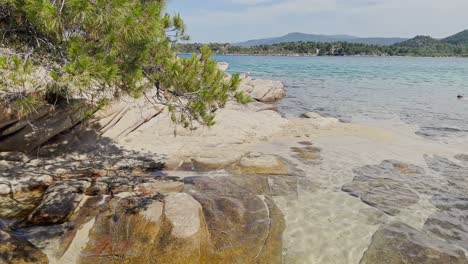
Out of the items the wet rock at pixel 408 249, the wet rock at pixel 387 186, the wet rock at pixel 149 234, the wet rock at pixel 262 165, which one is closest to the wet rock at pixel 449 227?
the wet rock at pixel 408 249

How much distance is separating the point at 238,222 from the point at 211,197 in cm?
115

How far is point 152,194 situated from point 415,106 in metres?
22.3

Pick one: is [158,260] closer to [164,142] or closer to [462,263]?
[462,263]

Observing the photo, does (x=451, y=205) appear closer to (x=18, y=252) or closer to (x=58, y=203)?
(x=58, y=203)

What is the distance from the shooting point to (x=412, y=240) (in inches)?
261

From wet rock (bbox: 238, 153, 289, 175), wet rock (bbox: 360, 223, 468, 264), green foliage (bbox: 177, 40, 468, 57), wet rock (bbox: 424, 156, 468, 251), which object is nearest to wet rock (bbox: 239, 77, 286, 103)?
wet rock (bbox: 238, 153, 289, 175)

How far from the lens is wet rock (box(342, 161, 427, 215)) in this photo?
828 centimetres

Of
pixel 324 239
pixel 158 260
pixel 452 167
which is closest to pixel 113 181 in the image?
pixel 158 260

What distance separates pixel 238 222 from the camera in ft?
22.4

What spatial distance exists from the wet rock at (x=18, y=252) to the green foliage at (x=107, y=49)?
256cm

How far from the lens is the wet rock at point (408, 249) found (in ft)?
19.8

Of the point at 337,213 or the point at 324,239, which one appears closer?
the point at 324,239

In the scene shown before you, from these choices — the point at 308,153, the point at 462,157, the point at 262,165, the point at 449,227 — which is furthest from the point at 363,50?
the point at 449,227

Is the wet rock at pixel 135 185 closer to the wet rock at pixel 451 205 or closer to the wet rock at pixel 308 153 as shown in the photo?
the wet rock at pixel 308 153
